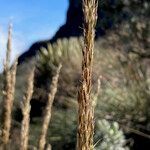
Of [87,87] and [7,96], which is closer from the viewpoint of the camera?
[87,87]

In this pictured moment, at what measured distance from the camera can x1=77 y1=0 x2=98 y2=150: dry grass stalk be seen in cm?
178

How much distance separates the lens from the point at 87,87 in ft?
5.89

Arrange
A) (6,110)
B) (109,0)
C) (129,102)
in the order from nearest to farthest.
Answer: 1. (6,110)
2. (129,102)
3. (109,0)

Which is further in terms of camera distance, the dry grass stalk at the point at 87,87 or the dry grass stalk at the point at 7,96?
the dry grass stalk at the point at 7,96

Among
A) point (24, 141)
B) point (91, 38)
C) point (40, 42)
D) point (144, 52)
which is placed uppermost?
point (40, 42)

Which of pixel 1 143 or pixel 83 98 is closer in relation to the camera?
pixel 83 98

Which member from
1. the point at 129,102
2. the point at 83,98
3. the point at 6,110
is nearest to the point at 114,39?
the point at 129,102

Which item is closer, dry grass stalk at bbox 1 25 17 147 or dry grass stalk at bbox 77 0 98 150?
dry grass stalk at bbox 77 0 98 150

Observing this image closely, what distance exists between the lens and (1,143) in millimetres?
3262

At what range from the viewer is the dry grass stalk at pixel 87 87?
1.78 m

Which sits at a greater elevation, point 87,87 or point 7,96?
point 7,96

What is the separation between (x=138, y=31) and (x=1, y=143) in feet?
25.7

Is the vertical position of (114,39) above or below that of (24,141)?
above

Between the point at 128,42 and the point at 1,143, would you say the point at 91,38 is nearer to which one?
the point at 1,143
